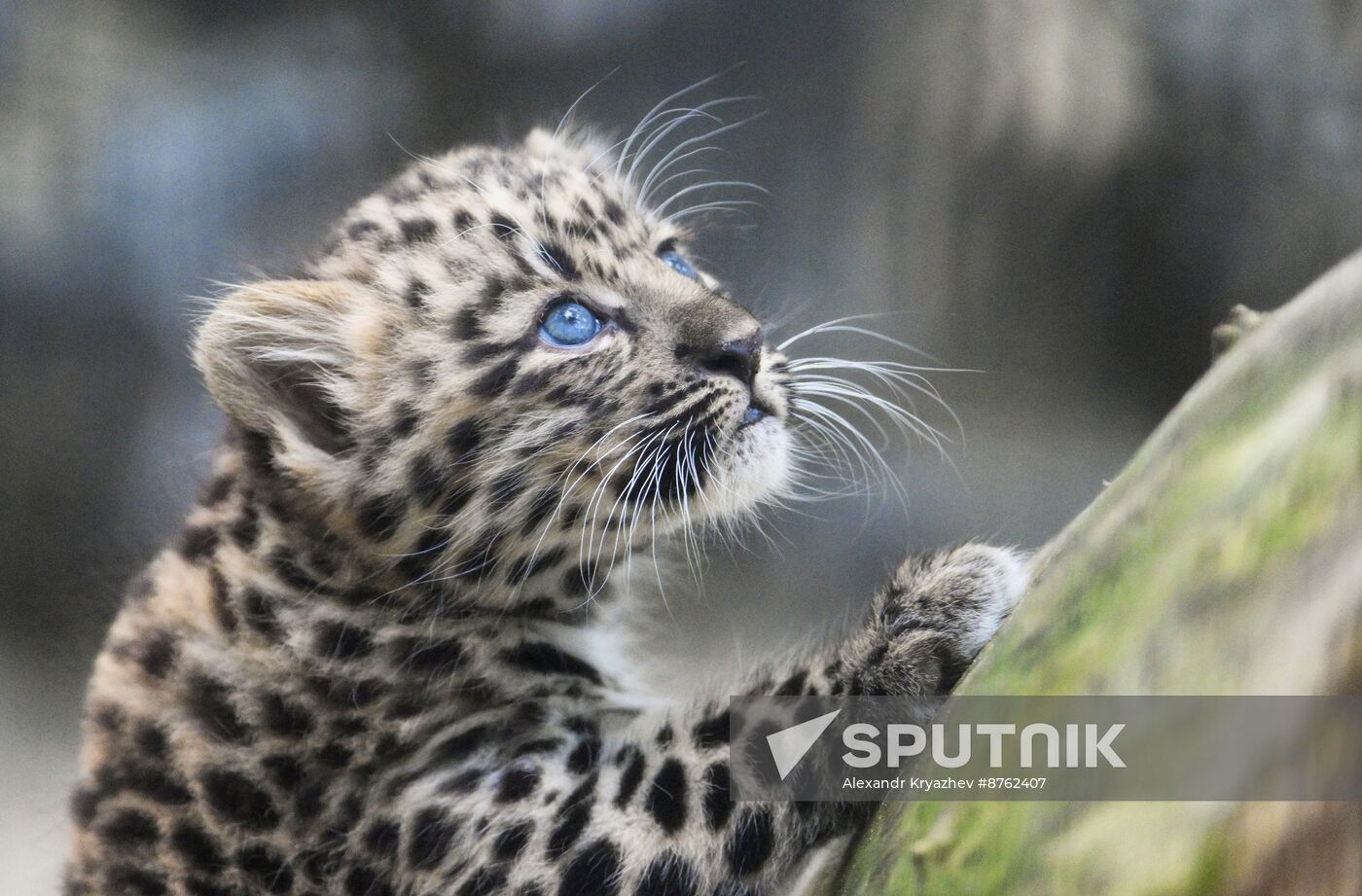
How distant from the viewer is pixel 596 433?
1785mm

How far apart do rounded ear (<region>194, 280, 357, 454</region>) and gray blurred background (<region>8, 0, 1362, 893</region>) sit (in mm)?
322

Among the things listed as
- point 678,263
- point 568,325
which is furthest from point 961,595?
point 678,263

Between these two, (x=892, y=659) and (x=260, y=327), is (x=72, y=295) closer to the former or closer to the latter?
(x=260, y=327)

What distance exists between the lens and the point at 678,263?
215 cm

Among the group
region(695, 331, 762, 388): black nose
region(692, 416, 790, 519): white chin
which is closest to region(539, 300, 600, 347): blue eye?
region(695, 331, 762, 388): black nose

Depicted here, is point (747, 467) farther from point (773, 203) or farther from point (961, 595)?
point (773, 203)

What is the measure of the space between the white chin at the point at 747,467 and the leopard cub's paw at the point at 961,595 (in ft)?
1.06

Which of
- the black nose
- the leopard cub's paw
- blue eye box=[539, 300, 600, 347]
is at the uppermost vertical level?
blue eye box=[539, 300, 600, 347]

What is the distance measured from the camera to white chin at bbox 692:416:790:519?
182 centimetres

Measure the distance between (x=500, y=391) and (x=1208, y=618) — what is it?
3.61 ft

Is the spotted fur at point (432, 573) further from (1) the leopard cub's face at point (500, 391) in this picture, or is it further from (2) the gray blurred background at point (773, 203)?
(2) the gray blurred background at point (773, 203)

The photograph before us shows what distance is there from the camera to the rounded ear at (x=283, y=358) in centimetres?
176

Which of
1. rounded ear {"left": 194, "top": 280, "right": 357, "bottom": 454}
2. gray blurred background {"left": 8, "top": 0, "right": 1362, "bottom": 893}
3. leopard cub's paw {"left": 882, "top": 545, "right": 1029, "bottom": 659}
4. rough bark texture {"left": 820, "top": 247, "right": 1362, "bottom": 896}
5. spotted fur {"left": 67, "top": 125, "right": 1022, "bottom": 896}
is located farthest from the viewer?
gray blurred background {"left": 8, "top": 0, "right": 1362, "bottom": 893}

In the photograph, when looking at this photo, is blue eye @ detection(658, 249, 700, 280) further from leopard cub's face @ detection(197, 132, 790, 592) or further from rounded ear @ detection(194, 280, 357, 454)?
rounded ear @ detection(194, 280, 357, 454)
